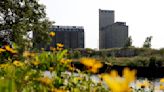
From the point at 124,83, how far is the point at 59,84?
1.39 m

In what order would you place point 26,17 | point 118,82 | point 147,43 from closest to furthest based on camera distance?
point 118,82
point 26,17
point 147,43

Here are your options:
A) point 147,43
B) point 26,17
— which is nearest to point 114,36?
point 147,43

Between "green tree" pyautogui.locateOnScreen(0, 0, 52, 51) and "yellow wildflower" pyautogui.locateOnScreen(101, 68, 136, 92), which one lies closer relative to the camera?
"yellow wildflower" pyautogui.locateOnScreen(101, 68, 136, 92)

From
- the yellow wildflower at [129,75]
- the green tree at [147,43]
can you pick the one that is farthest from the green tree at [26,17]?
the green tree at [147,43]

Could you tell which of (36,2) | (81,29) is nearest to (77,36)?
(81,29)

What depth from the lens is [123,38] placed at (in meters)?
169

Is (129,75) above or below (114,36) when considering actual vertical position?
above

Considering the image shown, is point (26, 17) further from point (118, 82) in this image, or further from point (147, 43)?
point (147, 43)

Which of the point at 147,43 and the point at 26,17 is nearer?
the point at 26,17

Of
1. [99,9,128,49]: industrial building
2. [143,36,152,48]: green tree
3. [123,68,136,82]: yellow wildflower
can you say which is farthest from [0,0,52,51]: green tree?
[99,9,128,49]: industrial building

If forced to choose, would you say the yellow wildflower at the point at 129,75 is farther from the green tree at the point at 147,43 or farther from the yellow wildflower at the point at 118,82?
the green tree at the point at 147,43

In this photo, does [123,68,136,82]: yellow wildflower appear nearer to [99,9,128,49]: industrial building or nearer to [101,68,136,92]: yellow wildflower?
[101,68,136,92]: yellow wildflower

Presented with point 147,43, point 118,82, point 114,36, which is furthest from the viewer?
point 114,36

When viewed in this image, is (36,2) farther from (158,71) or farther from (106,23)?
(106,23)
